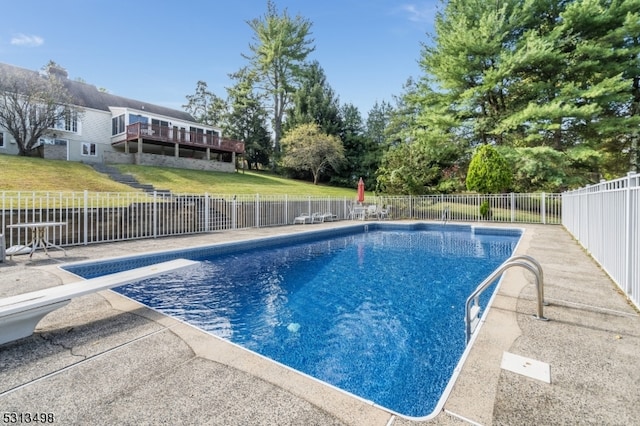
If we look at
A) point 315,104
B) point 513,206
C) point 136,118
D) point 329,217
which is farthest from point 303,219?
point 315,104

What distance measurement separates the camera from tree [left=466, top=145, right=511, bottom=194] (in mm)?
16375

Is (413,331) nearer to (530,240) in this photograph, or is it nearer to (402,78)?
(530,240)

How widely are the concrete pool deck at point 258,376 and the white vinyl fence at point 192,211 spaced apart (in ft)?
19.9

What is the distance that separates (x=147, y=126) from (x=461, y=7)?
2307 centimetres

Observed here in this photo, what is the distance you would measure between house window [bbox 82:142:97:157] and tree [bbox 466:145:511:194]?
27509 mm

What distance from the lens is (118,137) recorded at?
24328mm

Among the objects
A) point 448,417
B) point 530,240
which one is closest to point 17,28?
point 448,417

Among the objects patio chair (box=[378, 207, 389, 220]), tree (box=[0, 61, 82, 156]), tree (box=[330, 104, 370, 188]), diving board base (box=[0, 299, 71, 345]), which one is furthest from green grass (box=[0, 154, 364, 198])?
diving board base (box=[0, 299, 71, 345])

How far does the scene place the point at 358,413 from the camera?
78.8 inches

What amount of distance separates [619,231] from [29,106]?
26984 mm

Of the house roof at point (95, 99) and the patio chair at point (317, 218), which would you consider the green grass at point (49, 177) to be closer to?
the house roof at point (95, 99)

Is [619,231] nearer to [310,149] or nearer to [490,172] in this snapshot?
[490,172]

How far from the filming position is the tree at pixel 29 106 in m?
17.8

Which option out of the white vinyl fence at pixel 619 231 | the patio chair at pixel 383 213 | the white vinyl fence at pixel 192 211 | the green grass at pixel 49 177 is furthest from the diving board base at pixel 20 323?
the patio chair at pixel 383 213
